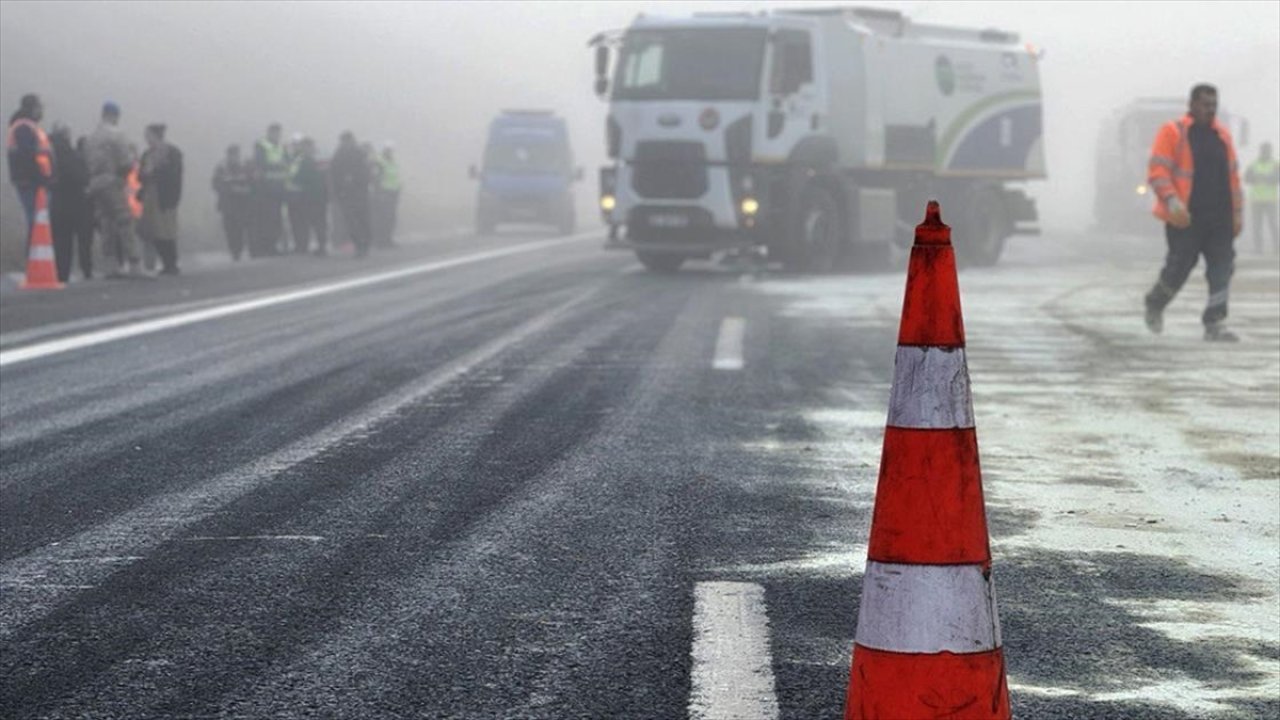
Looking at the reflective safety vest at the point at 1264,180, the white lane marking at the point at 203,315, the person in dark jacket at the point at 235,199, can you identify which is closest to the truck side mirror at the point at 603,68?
the white lane marking at the point at 203,315

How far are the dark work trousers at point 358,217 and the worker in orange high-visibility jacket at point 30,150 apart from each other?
853 cm

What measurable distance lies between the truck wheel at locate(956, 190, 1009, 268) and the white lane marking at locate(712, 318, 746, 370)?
12.9m

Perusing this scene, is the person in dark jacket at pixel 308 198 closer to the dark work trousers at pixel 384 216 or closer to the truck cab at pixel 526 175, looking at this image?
the dark work trousers at pixel 384 216

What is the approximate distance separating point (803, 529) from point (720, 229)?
16.9 m

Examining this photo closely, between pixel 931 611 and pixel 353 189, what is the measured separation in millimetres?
26521

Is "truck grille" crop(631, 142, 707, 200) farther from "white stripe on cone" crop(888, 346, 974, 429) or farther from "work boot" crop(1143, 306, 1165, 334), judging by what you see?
"white stripe on cone" crop(888, 346, 974, 429)

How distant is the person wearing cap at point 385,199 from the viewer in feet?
111

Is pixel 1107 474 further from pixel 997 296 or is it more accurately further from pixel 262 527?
pixel 997 296

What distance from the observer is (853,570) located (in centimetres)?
558

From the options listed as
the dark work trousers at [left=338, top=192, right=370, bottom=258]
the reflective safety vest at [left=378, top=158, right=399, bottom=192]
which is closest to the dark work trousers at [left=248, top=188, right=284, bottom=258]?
the dark work trousers at [left=338, top=192, right=370, bottom=258]

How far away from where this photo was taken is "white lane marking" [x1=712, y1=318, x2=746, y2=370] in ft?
38.8

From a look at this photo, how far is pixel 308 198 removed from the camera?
1153 inches

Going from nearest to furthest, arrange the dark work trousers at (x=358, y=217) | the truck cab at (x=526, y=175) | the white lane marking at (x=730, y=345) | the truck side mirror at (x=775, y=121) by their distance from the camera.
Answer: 1. the white lane marking at (x=730, y=345)
2. the truck side mirror at (x=775, y=121)
3. the dark work trousers at (x=358, y=217)
4. the truck cab at (x=526, y=175)

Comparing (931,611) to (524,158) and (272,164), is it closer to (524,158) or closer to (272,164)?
(272,164)
